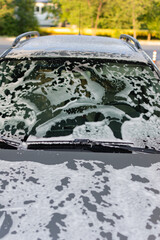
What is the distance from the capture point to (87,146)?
6.98 feet

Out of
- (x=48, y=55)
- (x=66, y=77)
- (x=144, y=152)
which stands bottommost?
(x=144, y=152)

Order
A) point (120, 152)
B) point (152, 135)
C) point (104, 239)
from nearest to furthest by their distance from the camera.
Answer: point (104, 239) < point (120, 152) < point (152, 135)

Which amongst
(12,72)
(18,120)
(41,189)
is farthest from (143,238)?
(12,72)

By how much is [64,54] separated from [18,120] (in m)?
0.57

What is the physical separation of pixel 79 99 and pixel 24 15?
125 ft

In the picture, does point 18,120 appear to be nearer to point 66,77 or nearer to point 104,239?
point 66,77

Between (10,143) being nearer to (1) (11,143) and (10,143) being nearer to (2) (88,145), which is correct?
(1) (11,143)

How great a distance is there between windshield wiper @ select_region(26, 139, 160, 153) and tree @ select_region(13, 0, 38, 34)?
38.1 meters

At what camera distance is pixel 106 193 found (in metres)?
1.66

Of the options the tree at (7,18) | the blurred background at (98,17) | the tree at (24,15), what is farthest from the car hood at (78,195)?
the tree at (24,15)

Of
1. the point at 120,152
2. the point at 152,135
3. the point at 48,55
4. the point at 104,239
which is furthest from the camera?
the point at 48,55

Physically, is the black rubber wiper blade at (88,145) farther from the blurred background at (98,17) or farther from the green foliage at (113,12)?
the green foliage at (113,12)

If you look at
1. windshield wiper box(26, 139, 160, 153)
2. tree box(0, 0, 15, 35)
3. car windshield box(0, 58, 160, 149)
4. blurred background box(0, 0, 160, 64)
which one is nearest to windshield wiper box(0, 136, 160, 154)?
windshield wiper box(26, 139, 160, 153)

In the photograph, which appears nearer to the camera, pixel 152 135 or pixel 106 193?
pixel 106 193
